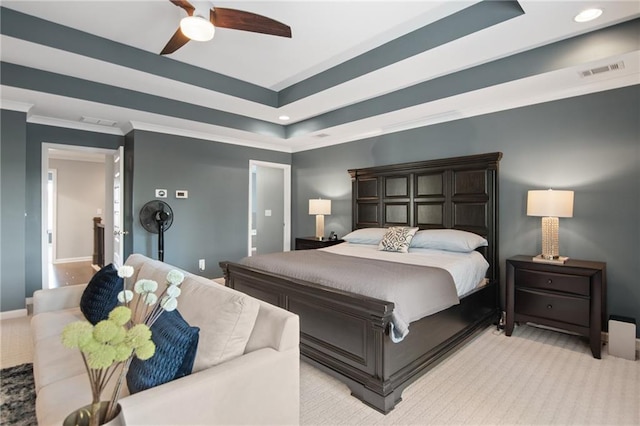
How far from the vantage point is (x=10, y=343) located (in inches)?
117

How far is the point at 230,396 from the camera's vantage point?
129cm

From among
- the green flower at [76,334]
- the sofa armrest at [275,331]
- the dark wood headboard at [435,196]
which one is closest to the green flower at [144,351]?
the green flower at [76,334]

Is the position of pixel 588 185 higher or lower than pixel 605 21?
lower

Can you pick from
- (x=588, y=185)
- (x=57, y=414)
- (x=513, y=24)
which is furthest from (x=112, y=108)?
(x=588, y=185)

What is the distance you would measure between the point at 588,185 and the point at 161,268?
3902mm

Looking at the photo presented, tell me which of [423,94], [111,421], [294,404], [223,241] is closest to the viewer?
[111,421]

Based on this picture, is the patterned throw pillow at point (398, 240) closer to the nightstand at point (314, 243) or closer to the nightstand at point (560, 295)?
the nightstand at point (560, 295)

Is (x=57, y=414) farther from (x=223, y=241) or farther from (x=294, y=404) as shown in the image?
(x=223, y=241)

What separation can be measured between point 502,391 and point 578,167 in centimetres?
233

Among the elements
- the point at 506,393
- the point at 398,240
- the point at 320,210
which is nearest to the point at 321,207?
the point at 320,210

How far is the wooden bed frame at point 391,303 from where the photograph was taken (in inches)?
83.0

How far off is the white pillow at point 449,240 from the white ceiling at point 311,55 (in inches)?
58.3

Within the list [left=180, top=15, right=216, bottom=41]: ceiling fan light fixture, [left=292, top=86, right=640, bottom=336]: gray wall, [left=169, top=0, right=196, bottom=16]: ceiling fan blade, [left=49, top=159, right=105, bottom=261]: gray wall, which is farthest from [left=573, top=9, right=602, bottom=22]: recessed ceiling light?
[left=49, top=159, right=105, bottom=261]: gray wall

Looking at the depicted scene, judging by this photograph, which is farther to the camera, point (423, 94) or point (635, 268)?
point (423, 94)
